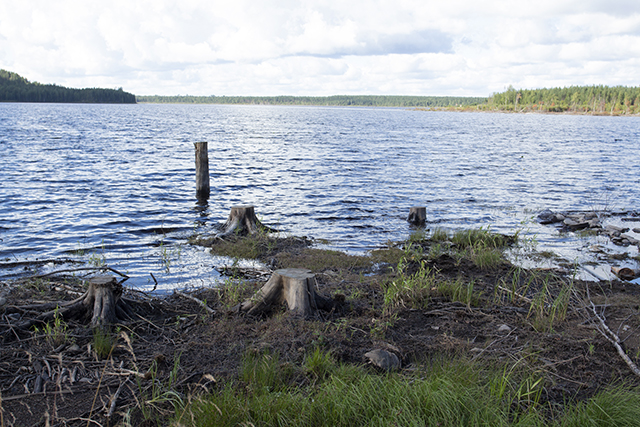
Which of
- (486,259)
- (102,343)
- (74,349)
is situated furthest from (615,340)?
(74,349)

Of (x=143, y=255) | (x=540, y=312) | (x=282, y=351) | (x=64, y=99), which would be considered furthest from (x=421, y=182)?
(x=64, y=99)

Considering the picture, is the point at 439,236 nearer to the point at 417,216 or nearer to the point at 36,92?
the point at 417,216

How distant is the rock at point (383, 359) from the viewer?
4.36 metres

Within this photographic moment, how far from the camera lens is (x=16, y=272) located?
28.3ft

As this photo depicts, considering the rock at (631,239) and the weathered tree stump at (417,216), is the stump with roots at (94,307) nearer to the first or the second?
the weathered tree stump at (417,216)

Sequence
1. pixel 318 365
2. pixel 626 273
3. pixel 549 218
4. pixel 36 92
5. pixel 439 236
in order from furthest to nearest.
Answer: pixel 36 92, pixel 549 218, pixel 439 236, pixel 626 273, pixel 318 365

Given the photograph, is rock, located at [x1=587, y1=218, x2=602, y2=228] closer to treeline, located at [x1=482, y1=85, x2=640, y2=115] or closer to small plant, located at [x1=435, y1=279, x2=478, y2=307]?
small plant, located at [x1=435, y1=279, x2=478, y2=307]

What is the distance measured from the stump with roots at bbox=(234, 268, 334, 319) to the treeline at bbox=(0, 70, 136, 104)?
210001 mm

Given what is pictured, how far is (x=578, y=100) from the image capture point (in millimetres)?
166500

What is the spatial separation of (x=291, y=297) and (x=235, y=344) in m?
1.10

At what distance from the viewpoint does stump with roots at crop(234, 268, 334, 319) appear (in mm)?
5535

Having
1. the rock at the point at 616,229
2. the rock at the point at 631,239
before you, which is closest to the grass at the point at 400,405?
the rock at the point at 631,239

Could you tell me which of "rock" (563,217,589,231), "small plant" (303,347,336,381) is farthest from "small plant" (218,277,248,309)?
"rock" (563,217,589,231)

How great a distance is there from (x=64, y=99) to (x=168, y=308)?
21466 cm
